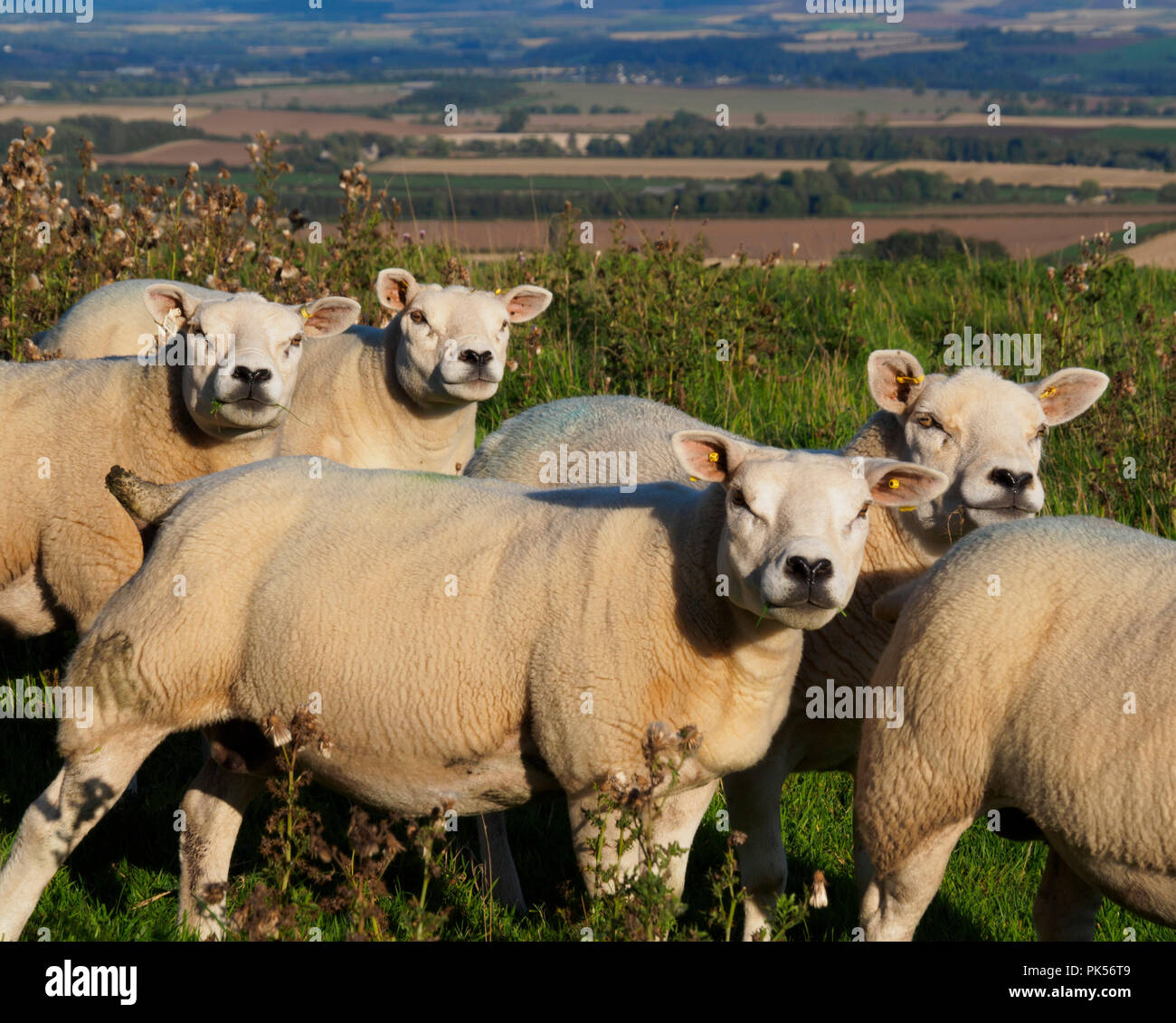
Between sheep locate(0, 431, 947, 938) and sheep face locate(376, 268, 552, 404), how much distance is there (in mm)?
2476

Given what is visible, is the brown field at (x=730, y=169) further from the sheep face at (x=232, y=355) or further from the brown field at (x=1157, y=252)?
the sheep face at (x=232, y=355)

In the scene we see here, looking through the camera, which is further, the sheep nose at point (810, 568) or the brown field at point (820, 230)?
the brown field at point (820, 230)

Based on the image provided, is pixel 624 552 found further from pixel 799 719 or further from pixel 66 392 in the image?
pixel 66 392

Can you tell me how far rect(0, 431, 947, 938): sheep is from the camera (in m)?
3.82

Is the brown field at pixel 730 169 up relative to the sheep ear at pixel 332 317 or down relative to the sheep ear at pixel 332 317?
down

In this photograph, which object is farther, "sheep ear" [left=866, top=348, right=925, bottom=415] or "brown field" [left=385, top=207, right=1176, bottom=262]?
"brown field" [left=385, top=207, right=1176, bottom=262]

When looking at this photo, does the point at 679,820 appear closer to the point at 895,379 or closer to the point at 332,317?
the point at 895,379

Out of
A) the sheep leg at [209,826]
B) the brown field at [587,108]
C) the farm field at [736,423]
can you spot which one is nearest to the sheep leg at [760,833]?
the farm field at [736,423]

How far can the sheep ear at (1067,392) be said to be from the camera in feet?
16.4

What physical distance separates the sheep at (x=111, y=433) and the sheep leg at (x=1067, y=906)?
10.5ft

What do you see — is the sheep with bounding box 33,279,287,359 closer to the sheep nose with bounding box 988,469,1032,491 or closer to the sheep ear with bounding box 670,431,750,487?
the sheep ear with bounding box 670,431,750,487

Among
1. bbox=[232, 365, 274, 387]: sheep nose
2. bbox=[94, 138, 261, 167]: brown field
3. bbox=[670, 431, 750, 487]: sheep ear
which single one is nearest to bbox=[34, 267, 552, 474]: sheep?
bbox=[232, 365, 274, 387]: sheep nose
